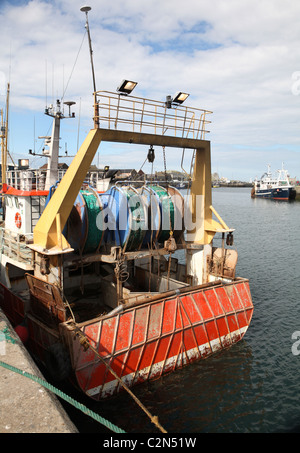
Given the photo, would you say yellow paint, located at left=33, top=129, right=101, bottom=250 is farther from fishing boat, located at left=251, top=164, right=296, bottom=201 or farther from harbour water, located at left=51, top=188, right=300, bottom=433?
fishing boat, located at left=251, top=164, right=296, bottom=201

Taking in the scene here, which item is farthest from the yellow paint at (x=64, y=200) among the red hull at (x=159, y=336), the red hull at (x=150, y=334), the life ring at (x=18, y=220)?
the life ring at (x=18, y=220)

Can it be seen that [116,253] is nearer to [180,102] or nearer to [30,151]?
[180,102]

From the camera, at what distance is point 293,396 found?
430 inches

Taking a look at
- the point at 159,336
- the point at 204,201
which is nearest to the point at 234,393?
the point at 159,336

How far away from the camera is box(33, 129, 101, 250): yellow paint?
1040 centimetres

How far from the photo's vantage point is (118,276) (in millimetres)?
12141

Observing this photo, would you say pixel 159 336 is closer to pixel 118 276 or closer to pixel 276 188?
pixel 118 276

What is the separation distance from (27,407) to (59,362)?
3354 mm
